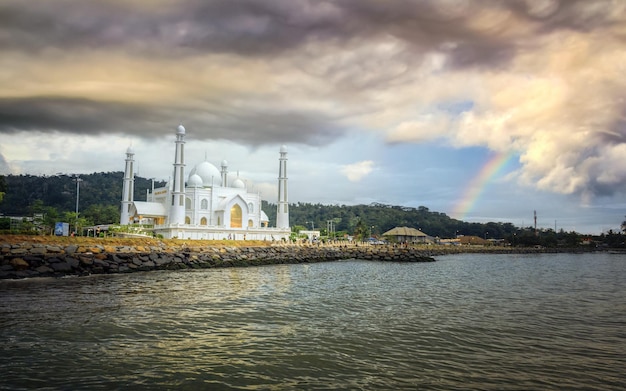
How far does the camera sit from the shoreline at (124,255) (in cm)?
3177

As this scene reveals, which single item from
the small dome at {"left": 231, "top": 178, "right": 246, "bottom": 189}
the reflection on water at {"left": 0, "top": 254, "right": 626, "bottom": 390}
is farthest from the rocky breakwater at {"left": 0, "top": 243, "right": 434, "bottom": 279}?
the small dome at {"left": 231, "top": 178, "right": 246, "bottom": 189}

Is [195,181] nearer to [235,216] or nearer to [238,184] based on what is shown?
[235,216]

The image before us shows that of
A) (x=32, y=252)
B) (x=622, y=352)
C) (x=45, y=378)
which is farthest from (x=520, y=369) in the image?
(x=32, y=252)

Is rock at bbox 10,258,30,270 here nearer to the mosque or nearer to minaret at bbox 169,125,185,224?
the mosque

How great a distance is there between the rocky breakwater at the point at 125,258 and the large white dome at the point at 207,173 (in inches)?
1194

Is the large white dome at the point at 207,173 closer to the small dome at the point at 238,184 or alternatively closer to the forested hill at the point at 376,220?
the small dome at the point at 238,184

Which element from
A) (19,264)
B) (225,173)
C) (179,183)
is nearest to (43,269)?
(19,264)

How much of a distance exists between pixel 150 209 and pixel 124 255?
4069 centimetres

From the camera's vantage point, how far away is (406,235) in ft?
377

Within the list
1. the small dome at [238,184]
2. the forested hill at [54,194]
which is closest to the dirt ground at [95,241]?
the small dome at [238,184]

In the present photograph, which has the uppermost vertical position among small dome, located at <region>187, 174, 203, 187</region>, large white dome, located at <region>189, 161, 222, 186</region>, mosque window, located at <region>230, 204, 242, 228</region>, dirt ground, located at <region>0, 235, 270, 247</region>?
large white dome, located at <region>189, 161, 222, 186</region>

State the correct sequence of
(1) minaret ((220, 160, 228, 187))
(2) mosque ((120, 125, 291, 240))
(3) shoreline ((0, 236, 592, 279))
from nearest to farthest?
(3) shoreline ((0, 236, 592, 279)) < (2) mosque ((120, 125, 291, 240)) < (1) minaret ((220, 160, 228, 187))

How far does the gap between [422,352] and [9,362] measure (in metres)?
10.5

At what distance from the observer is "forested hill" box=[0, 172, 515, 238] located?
395 feet
